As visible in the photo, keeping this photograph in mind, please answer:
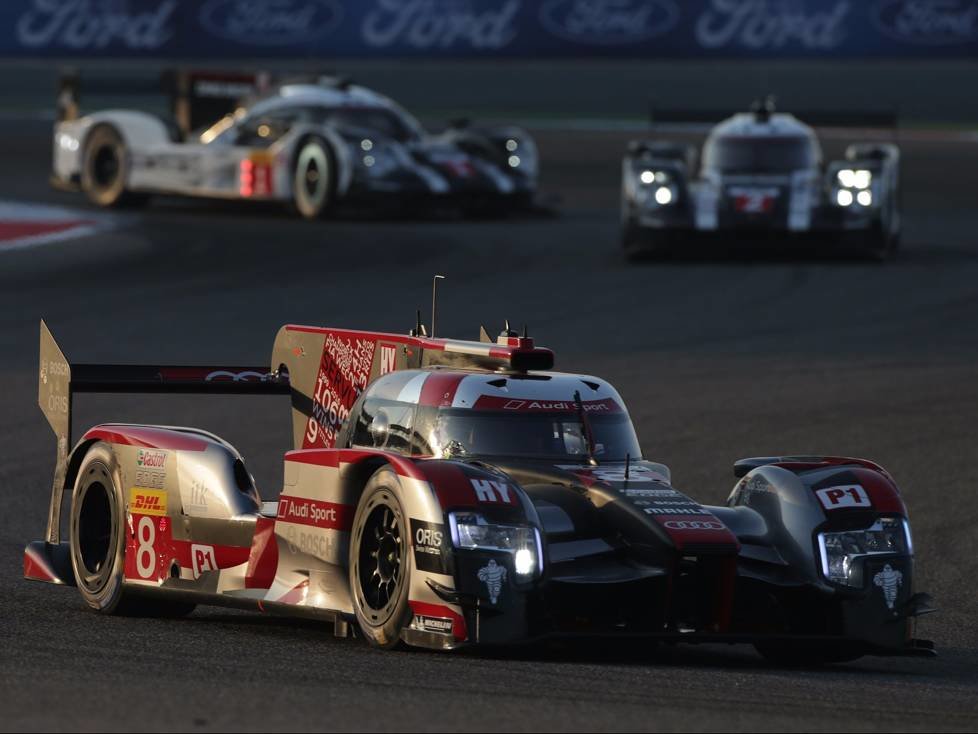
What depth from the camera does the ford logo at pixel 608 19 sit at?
145 feet

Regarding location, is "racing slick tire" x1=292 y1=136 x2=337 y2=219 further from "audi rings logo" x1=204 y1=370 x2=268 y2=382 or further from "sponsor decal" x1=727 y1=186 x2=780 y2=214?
"audi rings logo" x1=204 y1=370 x2=268 y2=382

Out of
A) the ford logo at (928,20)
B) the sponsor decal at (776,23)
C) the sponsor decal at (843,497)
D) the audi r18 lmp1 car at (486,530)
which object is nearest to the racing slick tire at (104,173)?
the audi r18 lmp1 car at (486,530)

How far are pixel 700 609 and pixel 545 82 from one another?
3955 cm

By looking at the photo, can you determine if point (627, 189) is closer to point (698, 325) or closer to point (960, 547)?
point (698, 325)

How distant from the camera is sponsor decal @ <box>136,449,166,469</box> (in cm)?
950

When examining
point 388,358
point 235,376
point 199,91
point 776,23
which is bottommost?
point 235,376

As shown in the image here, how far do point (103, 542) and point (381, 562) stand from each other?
84.4 inches

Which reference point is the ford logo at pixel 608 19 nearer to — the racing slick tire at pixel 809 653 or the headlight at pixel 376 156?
the headlight at pixel 376 156

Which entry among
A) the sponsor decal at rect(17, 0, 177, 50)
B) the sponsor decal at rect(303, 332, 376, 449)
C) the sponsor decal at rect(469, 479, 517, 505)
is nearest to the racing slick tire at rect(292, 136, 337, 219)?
the sponsor decal at rect(303, 332, 376, 449)

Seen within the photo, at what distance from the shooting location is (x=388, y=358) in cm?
985

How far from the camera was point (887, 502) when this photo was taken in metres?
8.55

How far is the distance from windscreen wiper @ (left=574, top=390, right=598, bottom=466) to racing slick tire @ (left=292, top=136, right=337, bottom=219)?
16.9m

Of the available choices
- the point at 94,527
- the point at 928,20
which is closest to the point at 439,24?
the point at 928,20

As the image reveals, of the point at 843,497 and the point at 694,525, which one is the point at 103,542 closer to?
the point at 694,525
